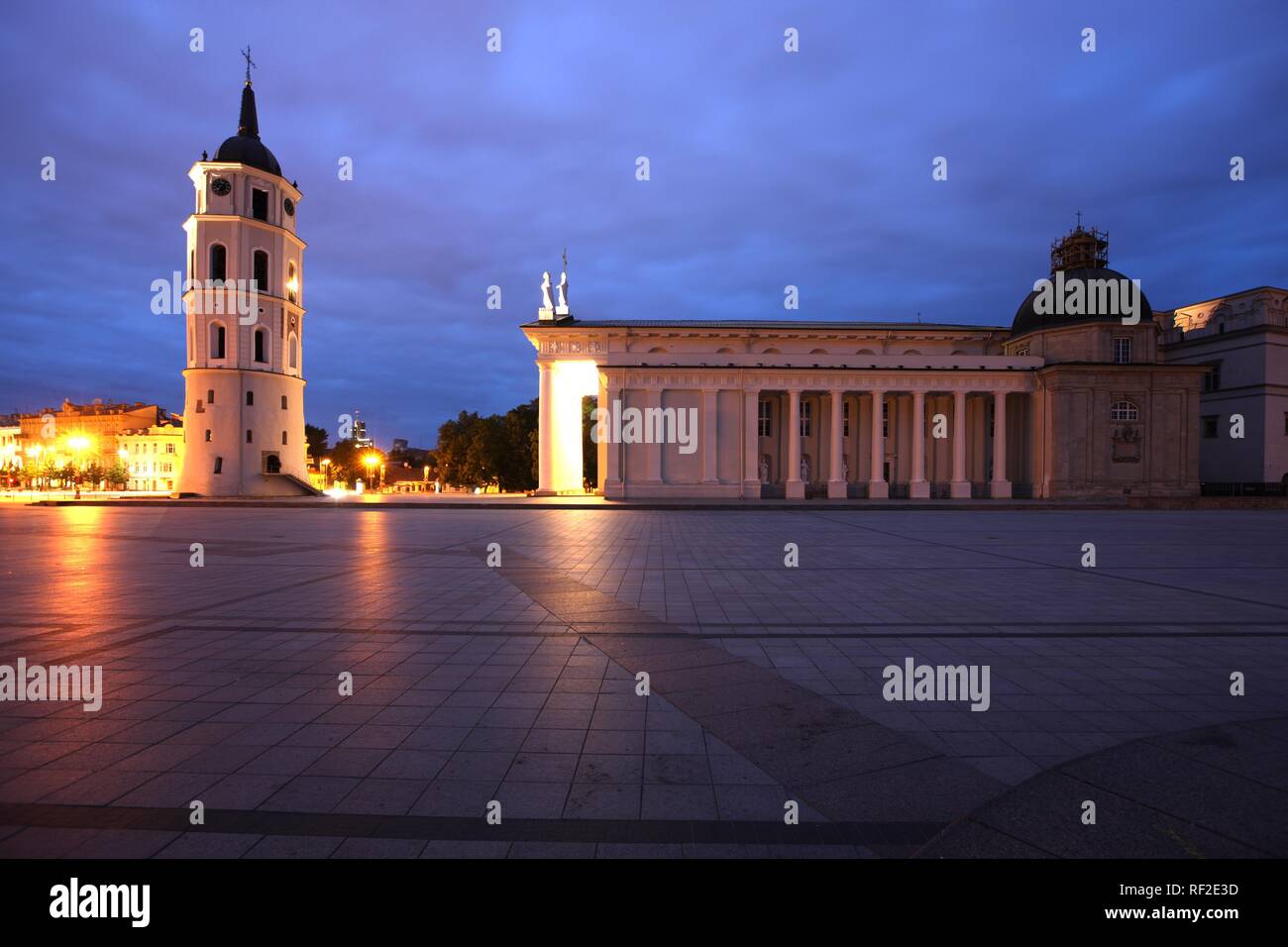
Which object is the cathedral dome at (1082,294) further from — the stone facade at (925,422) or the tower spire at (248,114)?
the tower spire at (248,114)

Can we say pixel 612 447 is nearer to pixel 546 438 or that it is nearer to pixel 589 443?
pixel 546 438

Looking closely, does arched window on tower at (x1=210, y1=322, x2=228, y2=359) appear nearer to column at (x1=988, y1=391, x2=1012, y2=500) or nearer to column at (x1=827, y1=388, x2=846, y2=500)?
column at (x1=827, y1=388, x2=846, y2=500)

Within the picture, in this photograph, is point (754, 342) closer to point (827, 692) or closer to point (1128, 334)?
point (1128, 334)

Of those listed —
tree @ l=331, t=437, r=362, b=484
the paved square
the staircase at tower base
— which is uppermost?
tree @ l=331, t=437, r=362, b=484

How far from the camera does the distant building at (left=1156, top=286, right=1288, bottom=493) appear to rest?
5147 centimetres

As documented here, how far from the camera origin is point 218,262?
47.9 m

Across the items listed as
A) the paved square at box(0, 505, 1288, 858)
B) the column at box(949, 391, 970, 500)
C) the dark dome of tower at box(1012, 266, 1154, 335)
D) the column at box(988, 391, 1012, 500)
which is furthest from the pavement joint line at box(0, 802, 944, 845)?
the dark dome of tower at box(1012, 266, 1154, 335)

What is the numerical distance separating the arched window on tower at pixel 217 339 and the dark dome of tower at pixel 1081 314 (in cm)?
6453

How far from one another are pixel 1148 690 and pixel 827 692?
296cm

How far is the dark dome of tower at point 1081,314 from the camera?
5203cm

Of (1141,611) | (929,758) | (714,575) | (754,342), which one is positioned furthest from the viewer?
(754,342)

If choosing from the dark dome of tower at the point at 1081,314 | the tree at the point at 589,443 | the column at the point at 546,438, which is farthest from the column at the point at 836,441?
the tree at the point at 589,443
